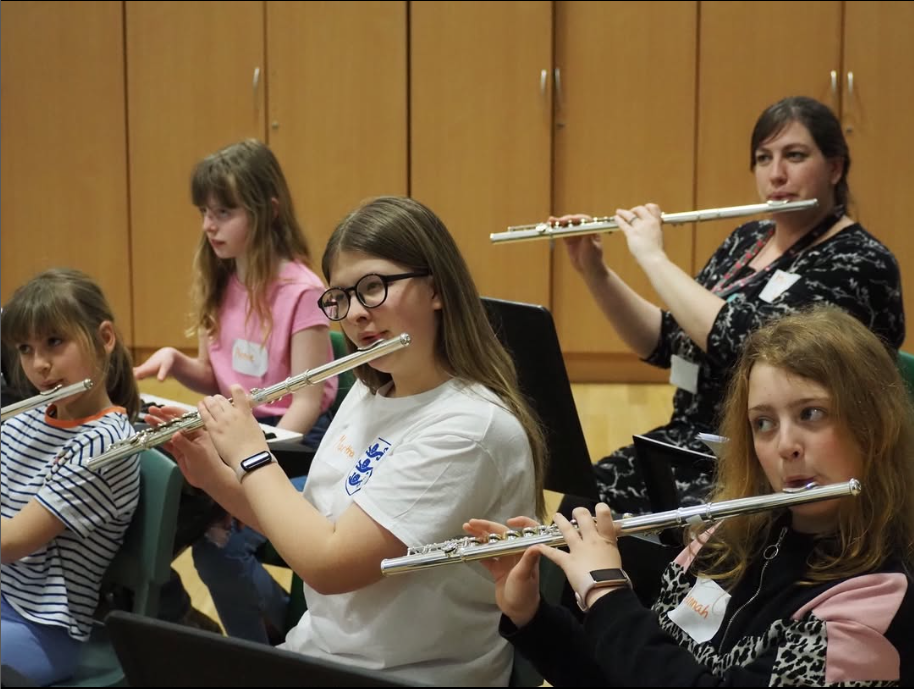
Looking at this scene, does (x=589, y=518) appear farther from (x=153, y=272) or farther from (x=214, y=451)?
(x=153, y=272)

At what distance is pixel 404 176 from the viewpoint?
5.05m

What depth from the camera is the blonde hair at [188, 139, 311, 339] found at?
8.79ft

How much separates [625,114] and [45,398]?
136 inches

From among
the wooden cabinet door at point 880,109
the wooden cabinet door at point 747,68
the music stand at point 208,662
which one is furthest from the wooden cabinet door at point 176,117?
the music stand at point 208,662

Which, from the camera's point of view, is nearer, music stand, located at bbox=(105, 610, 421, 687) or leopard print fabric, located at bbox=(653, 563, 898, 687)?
music stand, located at bbox=(105, 610, 421, 687)

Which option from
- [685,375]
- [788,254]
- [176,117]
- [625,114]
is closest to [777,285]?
[788,254]

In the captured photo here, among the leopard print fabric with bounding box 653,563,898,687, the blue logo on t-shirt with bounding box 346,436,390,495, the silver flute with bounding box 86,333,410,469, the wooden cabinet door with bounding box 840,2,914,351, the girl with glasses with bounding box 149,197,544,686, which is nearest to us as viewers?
the leopard print fabric with bounding box 653,563,898,687

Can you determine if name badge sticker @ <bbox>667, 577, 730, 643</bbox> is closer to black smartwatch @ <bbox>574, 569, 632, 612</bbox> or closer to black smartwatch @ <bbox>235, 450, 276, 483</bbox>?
black smartwatch @ <bbox>574, 569, 632, 612</bbox>

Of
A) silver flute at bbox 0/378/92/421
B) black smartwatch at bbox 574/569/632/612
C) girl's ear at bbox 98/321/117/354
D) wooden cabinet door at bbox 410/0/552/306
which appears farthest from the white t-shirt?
wooden cabinet door at bbox 410/0/552/306

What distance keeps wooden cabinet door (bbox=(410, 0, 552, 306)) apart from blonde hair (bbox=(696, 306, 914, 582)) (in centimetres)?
361

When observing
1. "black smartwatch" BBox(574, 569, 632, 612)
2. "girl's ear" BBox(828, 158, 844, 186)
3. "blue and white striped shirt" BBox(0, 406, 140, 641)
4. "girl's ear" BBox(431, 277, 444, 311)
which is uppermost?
"girl's ear" BBox(828, 158, 844, 186)

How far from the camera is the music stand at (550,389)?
1.91m

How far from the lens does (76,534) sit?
191cm

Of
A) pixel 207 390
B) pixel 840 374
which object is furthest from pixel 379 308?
pixel 207 390
